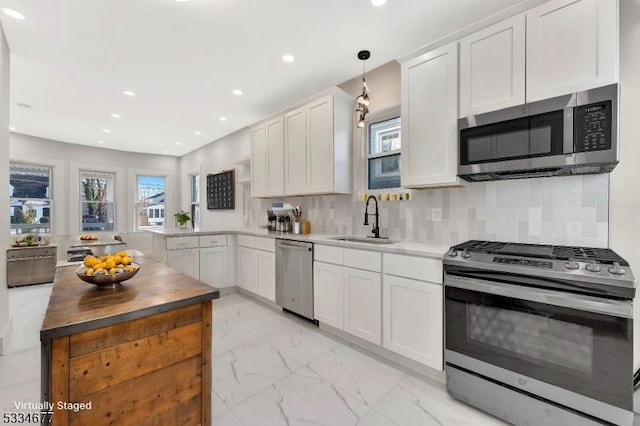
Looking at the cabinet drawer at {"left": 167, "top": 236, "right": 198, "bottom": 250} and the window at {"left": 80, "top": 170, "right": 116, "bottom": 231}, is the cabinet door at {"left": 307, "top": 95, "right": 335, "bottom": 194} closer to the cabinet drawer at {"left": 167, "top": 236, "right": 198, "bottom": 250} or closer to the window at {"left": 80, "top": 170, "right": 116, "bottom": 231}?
the cabinet drawer at {"left": 167, "top": 236, "right": 198, "bottom": 250}

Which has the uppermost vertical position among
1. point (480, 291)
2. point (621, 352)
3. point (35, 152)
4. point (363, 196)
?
point (35, 152)

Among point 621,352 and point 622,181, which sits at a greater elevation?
point 622,181

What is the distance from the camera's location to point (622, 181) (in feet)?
6.07

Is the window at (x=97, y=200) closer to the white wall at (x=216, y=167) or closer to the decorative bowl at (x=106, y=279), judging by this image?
the white wall at (x=216, y=167)

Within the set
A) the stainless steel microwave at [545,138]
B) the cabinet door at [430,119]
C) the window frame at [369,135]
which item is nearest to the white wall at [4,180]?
the window frame at [369,135]

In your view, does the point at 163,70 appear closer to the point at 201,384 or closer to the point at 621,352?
the point at 201,384

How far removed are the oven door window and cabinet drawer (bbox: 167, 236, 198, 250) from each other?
3.46 m

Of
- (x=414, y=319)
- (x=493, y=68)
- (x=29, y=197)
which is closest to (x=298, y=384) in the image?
(x=414, y=319)

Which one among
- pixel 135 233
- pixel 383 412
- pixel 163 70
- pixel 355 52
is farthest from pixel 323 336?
pixel 135 233

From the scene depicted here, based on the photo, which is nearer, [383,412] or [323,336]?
[383,412]

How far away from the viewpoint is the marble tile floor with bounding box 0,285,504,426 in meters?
1.80

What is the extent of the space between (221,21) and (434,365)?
3.16 meters

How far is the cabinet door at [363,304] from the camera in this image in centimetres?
246

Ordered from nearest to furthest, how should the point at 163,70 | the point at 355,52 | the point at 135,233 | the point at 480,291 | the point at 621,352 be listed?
the point at 621,352
the point at 480,291
the point at 355,52
the point at 163,70
the point at 135,233
